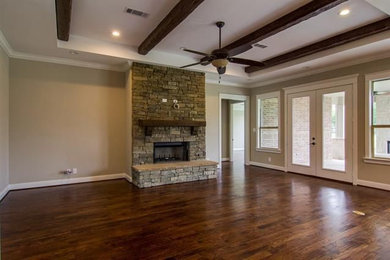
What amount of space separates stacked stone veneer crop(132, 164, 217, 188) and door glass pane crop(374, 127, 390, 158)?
3.58 metres

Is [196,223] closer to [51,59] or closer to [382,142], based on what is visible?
[382,142]

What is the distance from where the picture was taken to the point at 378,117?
494 cm

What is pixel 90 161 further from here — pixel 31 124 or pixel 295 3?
pixel 295 3

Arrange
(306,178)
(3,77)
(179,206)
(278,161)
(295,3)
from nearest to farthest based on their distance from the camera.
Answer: (295,3) → (179,206) → (3,77) → (306,178) → (278,161)

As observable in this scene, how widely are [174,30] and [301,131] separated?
440 centimetres

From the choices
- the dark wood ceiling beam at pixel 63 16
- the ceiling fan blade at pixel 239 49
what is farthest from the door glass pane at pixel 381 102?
the dark wood ceiling beam at pixel 63 16

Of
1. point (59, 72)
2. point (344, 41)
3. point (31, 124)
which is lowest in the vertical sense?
point (31, 124)

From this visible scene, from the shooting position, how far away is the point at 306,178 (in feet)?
19.5

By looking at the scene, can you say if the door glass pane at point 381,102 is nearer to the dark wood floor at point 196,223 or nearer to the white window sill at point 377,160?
the white window sill at point 377,160

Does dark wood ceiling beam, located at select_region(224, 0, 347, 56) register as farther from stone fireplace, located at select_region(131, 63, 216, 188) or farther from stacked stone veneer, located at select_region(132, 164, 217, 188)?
stacked stone veneer, located at select_region(132, 164, 217, 188)

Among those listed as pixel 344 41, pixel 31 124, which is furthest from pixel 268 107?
pixel 31 124

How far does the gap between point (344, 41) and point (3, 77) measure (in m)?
6.44

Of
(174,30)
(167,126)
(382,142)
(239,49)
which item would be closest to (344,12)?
(239,49)

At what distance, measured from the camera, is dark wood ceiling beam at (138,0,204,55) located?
10.2ft
